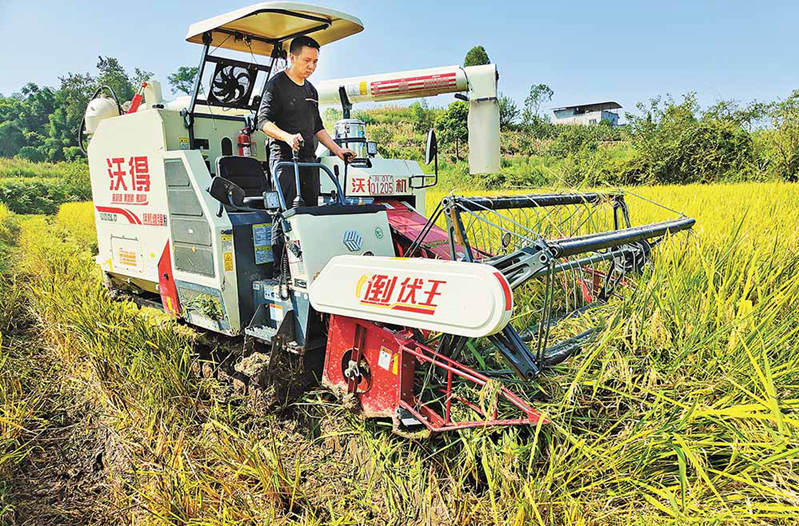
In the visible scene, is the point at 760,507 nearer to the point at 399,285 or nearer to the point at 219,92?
the point at 399,285

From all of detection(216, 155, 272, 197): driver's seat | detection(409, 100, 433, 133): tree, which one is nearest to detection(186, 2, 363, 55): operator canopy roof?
detection(216, 155, 272, 197): driver's seat

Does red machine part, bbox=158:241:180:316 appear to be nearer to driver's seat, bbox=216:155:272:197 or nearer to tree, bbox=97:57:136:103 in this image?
driver's seat, bbox=216:155:272:197

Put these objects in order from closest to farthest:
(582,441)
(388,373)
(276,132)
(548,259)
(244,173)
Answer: (582,441) → (548,259) → (388,373) → (276,132) → (244,173)

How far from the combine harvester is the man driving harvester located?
0.55 feet

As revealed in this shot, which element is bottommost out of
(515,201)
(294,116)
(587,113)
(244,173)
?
(515,201)

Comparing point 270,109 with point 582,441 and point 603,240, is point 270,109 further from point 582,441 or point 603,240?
point 582,441

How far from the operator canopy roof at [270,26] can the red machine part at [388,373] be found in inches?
85.4

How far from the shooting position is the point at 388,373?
96.5 inches

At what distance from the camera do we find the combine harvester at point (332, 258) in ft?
7.06

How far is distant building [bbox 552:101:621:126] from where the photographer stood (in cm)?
5153

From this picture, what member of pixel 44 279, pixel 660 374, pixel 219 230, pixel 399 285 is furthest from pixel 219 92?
pixel 660 374

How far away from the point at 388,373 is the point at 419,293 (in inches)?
22.0

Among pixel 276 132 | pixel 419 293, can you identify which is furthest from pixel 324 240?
pixel 419 293

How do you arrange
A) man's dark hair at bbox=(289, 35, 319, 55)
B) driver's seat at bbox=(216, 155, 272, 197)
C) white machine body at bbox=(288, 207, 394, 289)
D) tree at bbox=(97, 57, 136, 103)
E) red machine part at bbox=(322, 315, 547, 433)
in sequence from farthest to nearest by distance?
tree at bbox=(97, 57, 136, 103) < driver's seat at bbox=(216, 155, 272, 197) < man's dark hair at bbox=(289, 35, 319, 55) < white machine body at bbox=(288, 207, 394, 289) < red machine part at bbox=(322, 315, 547, 433)
